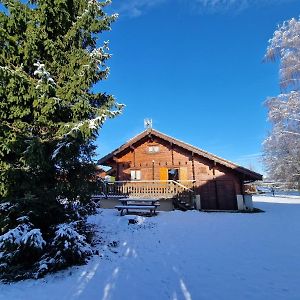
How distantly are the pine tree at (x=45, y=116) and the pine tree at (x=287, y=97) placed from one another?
1468 centimetres

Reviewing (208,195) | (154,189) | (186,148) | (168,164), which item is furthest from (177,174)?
(154,189)

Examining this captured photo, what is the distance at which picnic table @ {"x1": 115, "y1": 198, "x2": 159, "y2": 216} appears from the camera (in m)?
15.4

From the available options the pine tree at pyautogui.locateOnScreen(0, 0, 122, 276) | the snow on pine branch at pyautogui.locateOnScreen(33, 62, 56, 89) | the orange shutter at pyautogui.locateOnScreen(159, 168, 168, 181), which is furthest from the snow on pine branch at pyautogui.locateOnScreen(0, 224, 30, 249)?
the orange shutter at pyautogui.locateOnScreen(159, 168, 168, 181)

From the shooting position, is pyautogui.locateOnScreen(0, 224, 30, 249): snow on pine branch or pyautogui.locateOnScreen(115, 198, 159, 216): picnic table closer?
pyautogui.locateOnScreen(0, 224, 30, 249): snow on pine branch

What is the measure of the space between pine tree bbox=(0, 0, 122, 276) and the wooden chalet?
11319 millimetres

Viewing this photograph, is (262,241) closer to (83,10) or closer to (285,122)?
(83,10)

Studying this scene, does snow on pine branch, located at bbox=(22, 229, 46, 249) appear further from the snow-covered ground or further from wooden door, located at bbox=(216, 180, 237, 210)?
wooden door, located at bbox=(216, 180, 237, 210)

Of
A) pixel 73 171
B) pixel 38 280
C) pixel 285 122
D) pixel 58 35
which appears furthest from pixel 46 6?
pixel 285 122

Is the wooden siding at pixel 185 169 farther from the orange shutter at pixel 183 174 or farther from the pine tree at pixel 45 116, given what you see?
the pine tree at pixel 45 116

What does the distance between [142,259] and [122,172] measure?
619 inches

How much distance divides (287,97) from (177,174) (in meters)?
10.4

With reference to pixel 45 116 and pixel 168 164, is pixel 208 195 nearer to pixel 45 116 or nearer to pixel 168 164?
pixel 168 164

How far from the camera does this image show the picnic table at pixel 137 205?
50.5ft

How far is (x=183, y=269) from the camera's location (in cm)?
678
